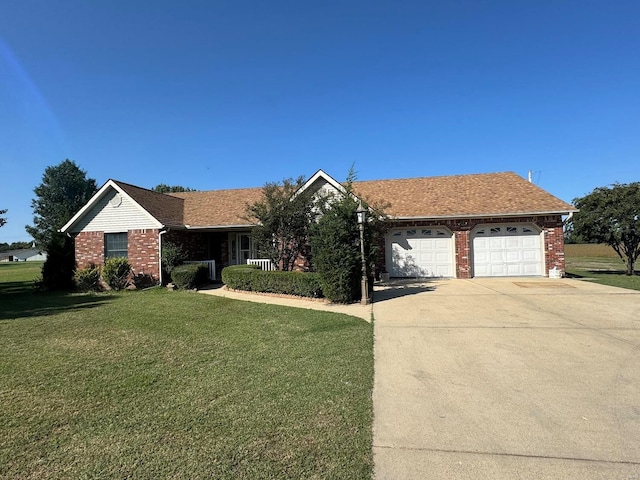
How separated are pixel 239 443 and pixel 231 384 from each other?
1.41 meters

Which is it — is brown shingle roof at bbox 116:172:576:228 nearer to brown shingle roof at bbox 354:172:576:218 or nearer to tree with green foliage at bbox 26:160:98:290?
brown shingle roof at bbox 354:172:576:218

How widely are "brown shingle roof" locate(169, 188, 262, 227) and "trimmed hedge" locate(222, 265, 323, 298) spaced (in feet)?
11.5

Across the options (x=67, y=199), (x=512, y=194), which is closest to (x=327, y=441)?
(x=512, y=194)

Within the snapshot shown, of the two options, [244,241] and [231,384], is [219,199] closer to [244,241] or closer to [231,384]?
[244,241]

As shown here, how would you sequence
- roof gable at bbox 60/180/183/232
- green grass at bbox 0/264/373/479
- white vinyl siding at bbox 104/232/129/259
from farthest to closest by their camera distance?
white vinyl siding at bbox 104/232/129/259 < roof gable at bbox 60/180/183/232 < green grass at bbox 0/264/373/479

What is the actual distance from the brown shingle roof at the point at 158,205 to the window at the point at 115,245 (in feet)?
5.60

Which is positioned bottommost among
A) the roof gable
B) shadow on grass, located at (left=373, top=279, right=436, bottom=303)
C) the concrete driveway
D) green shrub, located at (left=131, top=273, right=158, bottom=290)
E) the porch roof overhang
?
the concrete driveway

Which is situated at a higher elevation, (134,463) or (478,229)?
(478,229)

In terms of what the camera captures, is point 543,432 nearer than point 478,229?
Yes

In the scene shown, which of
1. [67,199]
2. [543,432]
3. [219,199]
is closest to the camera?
[543,432]

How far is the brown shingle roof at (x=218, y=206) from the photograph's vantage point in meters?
17.5

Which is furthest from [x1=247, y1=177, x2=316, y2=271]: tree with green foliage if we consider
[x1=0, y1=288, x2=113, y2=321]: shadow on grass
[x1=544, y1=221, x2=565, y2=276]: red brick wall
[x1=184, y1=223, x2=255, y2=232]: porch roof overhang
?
[x1=544, y1=221, x2=565, y2=276]: red brick wall

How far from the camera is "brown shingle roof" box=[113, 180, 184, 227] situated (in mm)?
16078

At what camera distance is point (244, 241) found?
18.8 meters
